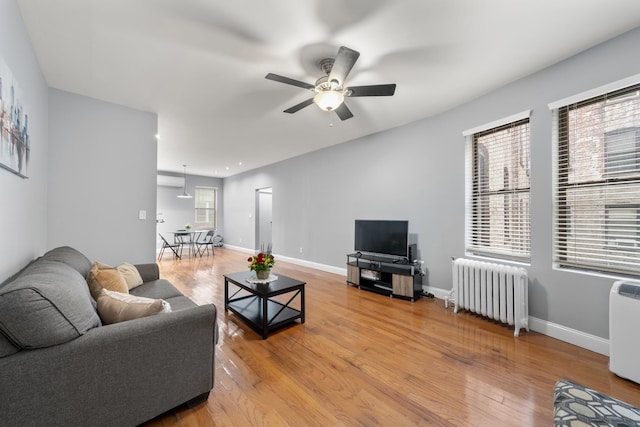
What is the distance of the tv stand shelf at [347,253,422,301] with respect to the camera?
3756 mm

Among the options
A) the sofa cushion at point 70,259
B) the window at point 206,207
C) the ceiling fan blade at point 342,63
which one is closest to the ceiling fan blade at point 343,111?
the ceiling fan blade at point 342,63

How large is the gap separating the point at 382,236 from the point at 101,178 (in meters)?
4.09

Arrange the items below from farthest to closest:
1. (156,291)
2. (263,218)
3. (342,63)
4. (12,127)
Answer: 1. (263,218)
2. (156,291)
3. (342,63)
4. (12,127)

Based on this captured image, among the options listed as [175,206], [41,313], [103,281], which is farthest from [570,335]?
[175,206]

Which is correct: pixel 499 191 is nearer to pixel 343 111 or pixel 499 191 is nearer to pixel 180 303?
pixel 343 111

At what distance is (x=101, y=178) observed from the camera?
334 centimetres

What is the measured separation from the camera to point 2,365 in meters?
1.05

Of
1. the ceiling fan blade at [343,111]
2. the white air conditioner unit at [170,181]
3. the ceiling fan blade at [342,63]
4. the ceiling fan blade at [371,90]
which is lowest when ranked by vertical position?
the white air conditioner unit at [170,181]

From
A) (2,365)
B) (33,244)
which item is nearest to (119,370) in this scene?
(2,365)

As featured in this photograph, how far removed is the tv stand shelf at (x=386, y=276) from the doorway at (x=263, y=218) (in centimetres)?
410

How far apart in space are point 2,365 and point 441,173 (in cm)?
425

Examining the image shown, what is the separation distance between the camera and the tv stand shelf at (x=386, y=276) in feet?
12.3

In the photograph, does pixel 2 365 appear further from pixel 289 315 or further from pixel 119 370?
pixel 289 315

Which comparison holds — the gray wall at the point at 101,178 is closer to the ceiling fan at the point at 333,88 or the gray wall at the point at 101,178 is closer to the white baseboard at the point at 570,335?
the ceiling fan at the point at 333,88
